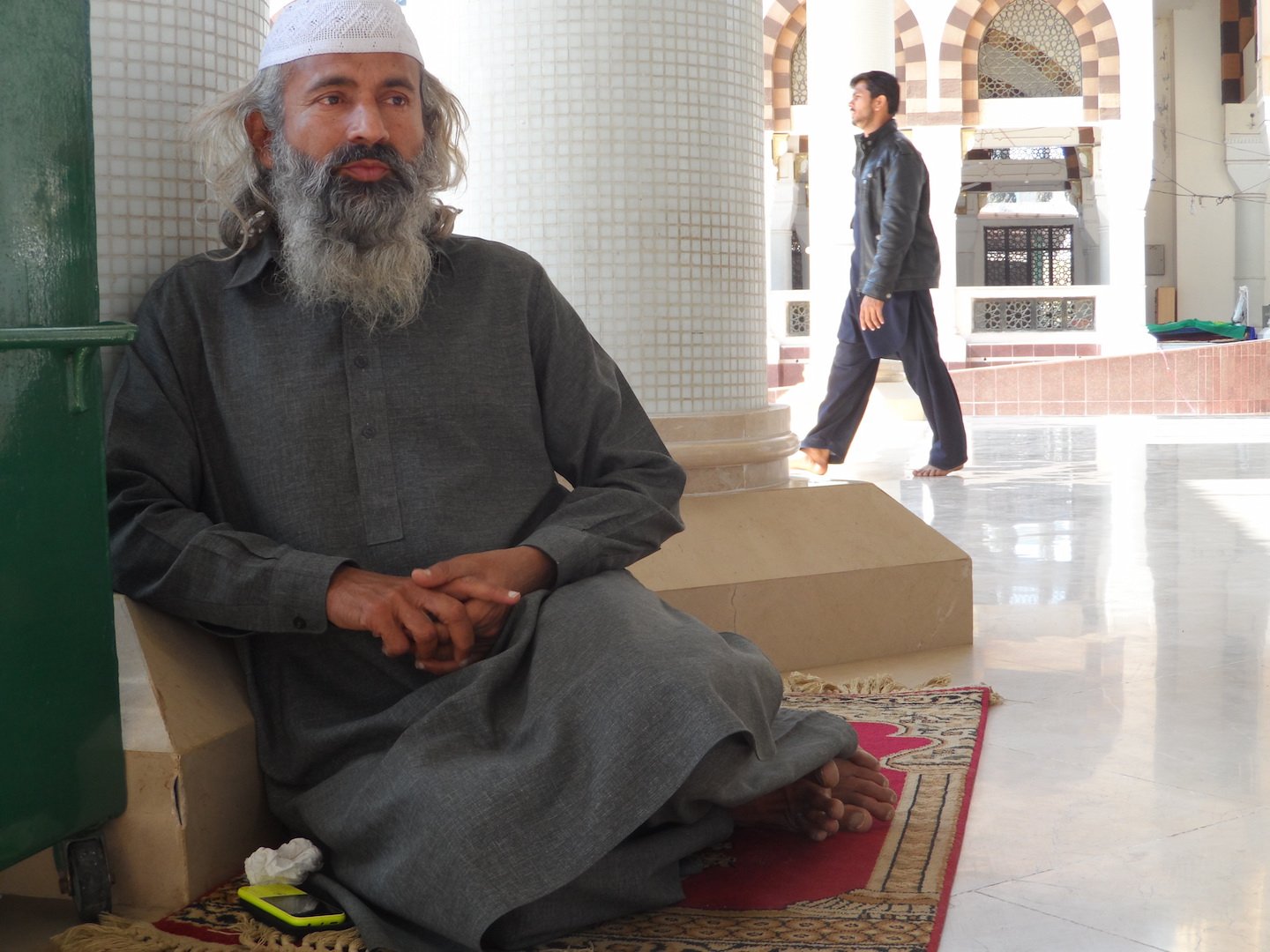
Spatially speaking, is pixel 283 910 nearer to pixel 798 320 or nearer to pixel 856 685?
pixel 856 685

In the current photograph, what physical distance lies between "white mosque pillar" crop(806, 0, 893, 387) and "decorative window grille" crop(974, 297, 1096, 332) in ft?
13.9

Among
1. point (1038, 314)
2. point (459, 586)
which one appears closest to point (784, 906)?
point (459, 586)

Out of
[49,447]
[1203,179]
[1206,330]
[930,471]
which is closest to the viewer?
[49,447]

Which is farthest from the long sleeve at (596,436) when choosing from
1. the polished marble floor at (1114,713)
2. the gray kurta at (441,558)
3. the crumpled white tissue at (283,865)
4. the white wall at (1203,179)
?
the white wall at (1203,179)

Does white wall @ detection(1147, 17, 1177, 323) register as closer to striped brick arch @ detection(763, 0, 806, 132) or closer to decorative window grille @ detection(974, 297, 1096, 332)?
decorative window grille @ detection(974, 297, 1096, 332)

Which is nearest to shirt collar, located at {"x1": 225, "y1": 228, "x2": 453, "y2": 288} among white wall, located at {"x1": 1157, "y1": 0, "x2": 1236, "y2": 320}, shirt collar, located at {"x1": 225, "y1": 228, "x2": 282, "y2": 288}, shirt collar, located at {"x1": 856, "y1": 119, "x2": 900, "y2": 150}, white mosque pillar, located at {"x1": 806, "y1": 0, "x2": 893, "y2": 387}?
shirt collar, located at {"x1": 225, "y1": 228, "x2": 282, "y2": 288}

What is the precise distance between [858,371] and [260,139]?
12.9ft

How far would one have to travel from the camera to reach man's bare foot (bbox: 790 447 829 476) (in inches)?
228

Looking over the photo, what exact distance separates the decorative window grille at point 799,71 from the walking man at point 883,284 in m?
10.3

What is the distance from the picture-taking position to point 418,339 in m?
1.98

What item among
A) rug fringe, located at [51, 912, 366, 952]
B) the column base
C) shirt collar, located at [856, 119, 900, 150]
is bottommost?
rug fringe, located at [51, 912, 366, 952]

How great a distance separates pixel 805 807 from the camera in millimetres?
1907

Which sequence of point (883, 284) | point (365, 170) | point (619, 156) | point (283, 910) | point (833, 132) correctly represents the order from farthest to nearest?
1. point (833, 132)
2. point (883, 284)
3. point (619, 156)
4. point (365, 170)
5. point (283, 910)

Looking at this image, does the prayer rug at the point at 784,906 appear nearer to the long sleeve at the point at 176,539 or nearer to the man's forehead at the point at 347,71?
the long sleeve at the point at 176,539
